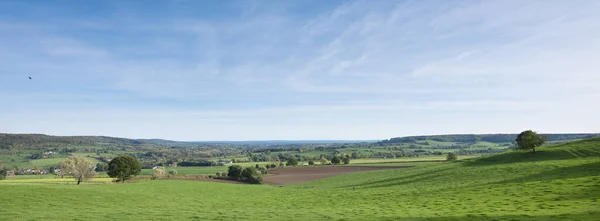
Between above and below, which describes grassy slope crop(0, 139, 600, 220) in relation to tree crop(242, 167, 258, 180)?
above

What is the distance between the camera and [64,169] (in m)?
81.2

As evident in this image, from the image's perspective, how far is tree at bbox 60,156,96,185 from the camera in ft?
Result: 262

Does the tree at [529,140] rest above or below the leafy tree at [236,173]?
above

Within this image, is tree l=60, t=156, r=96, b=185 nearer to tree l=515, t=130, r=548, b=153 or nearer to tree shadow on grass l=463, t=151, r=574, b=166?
tree shadow on grass l=463, t=151, r=574, b=166

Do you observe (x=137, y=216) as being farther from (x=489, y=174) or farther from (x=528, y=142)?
(x=528, y=142)

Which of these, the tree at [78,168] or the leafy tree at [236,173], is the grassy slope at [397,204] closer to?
the tree at [78,168]

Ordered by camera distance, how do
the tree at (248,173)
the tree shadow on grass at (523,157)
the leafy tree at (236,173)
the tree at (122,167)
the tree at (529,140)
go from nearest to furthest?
the tree shadow on grass at (523,157) < the tree at (529,140) < the tree at (122,167) < the tree at (248,173) < the leafy tree at (236,173)

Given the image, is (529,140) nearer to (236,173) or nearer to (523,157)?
(523,157)

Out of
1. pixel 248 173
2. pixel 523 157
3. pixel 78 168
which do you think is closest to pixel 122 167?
pixel 78 168

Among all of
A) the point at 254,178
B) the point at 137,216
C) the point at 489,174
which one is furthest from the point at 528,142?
the point at 137,216

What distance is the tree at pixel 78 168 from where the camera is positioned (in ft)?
262

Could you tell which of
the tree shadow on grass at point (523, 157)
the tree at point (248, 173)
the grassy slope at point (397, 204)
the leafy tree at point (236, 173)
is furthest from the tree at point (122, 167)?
the tree shadow on grass at point (523, 157)

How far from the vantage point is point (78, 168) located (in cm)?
8012

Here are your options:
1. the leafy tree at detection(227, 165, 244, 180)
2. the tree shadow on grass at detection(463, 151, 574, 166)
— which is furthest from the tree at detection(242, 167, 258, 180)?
the tree shadow on grass at detection(463, 151, 574, 166)
